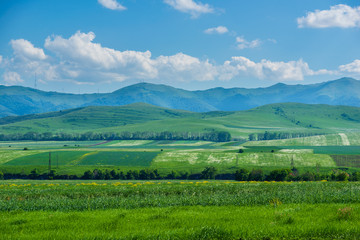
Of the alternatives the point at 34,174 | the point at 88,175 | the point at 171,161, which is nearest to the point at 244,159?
the point at 171,161

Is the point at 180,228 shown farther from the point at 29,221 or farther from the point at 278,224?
the point at 29,221

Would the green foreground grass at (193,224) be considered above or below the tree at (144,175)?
above

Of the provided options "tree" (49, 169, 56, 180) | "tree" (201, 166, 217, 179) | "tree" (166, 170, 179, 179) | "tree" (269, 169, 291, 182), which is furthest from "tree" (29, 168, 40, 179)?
"tree" (269, 169, 291, 182)

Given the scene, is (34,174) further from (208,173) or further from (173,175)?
(208,173)

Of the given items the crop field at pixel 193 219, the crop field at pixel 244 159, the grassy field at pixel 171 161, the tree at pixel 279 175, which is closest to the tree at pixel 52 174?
the grassy field at pixel 171 161

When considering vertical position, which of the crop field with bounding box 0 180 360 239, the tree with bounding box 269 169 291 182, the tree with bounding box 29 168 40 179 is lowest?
the tree with bounding box 29 168 40 179

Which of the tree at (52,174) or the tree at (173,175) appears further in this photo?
the tree at (173,175)

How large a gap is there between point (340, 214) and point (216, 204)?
8.17 meters

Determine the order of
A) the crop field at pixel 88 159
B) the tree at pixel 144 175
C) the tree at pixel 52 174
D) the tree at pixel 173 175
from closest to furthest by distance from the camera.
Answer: the tree at pixel 52 174
the tree at pixel 144 175
the tree at pixel 173 175
the crop field at pixel 88 159

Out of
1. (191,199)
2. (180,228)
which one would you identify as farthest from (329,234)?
(191,199)

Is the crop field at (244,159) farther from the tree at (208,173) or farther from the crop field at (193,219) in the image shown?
the crop field at (193,219)

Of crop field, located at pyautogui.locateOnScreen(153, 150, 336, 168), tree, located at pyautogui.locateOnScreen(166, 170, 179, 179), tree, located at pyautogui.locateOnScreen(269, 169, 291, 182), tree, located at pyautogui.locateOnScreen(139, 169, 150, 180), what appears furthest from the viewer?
crop field, located at pyautogui.locateOnScreen(153, 150, 336, 168)

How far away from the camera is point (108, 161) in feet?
592

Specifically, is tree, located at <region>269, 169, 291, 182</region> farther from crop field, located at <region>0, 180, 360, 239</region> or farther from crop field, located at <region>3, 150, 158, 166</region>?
crop field, located at <region>3, 150, 158, 166</region>
